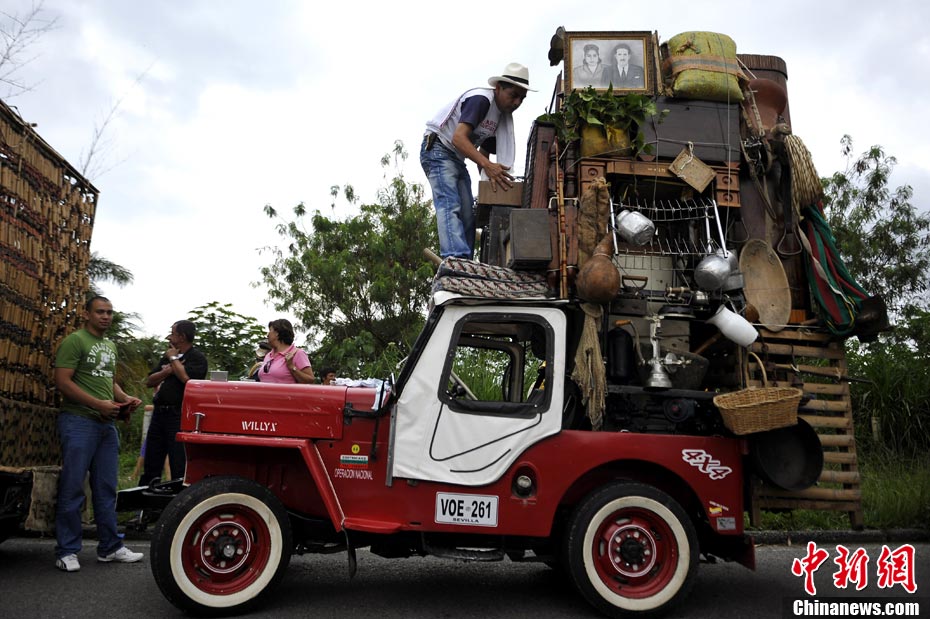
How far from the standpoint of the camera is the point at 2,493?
5570 mm

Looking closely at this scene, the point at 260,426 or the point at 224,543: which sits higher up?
the point at 260,426

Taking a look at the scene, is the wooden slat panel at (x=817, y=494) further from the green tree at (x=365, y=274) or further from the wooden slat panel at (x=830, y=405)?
the green tree at (x=365, y=274)

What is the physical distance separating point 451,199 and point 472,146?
0.51m

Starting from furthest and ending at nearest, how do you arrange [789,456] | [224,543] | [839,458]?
[839,458] → [789,456] → [224,543]

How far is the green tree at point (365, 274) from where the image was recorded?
18031 mm

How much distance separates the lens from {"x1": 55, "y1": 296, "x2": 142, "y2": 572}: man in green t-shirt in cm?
556

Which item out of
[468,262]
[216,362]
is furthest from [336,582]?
[216,362]

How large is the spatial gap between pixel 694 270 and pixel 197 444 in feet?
11.4

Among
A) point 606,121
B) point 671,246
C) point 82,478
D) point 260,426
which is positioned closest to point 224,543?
point 260,426

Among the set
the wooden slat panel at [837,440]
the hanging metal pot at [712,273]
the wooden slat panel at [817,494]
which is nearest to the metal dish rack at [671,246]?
the hanging metal pot at [712,273]

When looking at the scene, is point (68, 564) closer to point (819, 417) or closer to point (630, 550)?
point (630, 550)

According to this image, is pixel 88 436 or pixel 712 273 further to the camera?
pixel 88 436

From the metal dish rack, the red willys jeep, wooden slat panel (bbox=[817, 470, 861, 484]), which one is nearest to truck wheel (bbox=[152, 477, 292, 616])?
the red willys jeep

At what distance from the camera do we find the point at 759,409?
454cm
